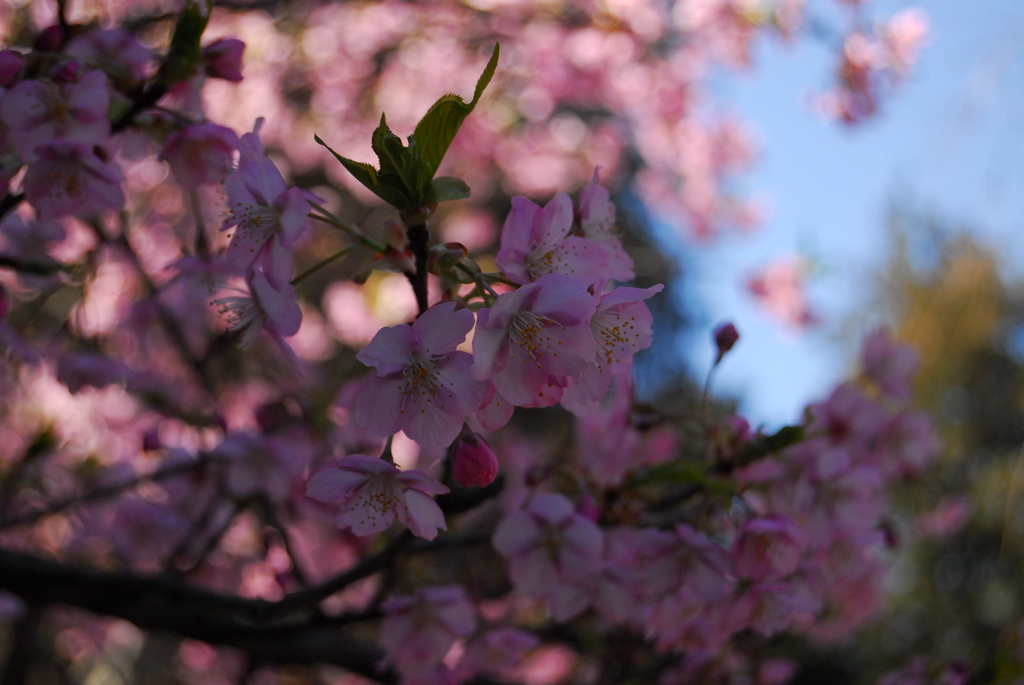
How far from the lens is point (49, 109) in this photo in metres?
0.92

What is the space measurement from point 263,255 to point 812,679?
809 cm

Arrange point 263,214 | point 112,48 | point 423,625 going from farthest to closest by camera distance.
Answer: point 423,625 < point 112,48 < point 263,214

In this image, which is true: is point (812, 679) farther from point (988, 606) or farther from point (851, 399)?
point (851, 399)

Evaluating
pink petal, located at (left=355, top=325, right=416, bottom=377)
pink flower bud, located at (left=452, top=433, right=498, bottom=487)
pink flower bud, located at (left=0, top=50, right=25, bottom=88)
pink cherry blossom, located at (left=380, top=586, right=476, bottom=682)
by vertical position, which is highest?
pink flower bud, located at (left=0, top=50, right=25, bottom=88)

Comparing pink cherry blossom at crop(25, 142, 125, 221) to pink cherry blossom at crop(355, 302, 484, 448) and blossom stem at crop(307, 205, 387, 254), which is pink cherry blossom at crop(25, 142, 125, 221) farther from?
pink cherry blossom at crop(355, 302, 484, 448)

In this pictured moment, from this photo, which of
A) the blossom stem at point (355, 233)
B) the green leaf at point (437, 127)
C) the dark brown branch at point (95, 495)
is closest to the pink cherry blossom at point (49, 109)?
the blossom stem at point (355, 233)

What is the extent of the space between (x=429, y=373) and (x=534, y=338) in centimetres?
12

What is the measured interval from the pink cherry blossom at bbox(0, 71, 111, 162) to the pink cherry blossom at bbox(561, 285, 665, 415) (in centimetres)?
73

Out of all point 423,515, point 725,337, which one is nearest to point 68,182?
point 423,515

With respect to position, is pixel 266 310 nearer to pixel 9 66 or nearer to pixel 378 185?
pixel 378 185

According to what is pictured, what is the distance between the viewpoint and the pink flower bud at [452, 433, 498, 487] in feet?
2.48

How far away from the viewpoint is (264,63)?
4.16 metres

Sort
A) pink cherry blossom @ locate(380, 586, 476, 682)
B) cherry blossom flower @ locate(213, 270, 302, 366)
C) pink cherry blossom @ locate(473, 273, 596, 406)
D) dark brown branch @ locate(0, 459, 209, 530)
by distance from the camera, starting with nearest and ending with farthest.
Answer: pink cherry blossom @ locate(473, 273, 596, 406), cherry blossom flower @ locate(213, 270, 302, 366), pink cherry blossom @ locate(380, 586, 476, 682), dark brown branch @ locate(0, 459, 209, 530)

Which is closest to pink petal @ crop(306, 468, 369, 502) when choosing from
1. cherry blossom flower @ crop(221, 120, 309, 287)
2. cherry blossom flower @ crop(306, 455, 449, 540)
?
cherry blossom flower @ crop(306, 455, 449, 540)
